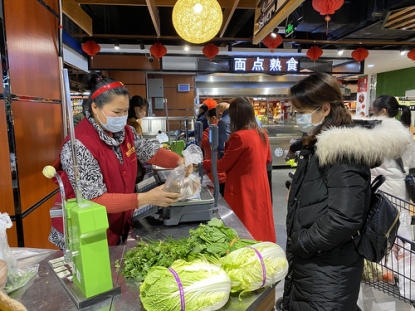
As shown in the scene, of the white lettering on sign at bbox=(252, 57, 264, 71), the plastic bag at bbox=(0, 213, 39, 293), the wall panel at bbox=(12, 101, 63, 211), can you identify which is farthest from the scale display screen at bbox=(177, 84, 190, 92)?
the plastic bag at bbox=(0, 213, 39, 293)

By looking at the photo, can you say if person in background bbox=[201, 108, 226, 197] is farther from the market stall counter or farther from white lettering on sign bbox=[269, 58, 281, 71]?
white lettering on sign bbox=[269, 58, 281, 71]

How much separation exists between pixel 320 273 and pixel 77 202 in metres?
1.25

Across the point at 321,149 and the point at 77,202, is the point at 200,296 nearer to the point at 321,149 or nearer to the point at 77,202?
the point at 77,202

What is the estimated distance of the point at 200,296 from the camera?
2.99 ft

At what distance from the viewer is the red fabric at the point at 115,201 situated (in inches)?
52.4

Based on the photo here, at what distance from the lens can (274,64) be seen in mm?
7918

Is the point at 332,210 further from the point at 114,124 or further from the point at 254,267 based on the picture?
the point at 114,124

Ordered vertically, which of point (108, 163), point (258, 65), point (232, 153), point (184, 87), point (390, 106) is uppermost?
point (258, 65)

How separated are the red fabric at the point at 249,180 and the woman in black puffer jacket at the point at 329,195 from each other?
1.08m

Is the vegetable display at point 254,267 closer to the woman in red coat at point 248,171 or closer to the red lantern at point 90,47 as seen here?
the woman in red coat at point 248,171

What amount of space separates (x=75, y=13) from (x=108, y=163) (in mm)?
3974

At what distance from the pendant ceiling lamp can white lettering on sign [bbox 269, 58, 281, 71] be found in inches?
214

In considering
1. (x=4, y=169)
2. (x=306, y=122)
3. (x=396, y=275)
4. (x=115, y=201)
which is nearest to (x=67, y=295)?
(x=115, y=201)

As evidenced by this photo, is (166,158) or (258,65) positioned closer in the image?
(166,158)
